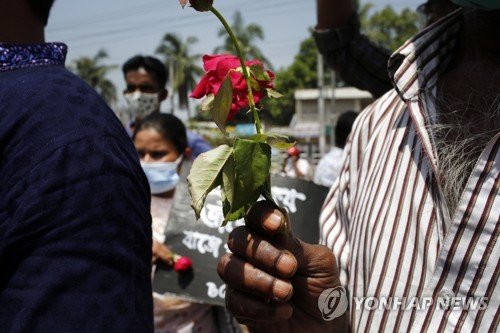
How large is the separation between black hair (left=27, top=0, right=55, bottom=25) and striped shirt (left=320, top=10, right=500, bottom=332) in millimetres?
825

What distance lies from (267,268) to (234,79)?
32 centimetres

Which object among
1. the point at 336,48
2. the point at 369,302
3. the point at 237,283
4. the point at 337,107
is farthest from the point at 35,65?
the point at 337,107

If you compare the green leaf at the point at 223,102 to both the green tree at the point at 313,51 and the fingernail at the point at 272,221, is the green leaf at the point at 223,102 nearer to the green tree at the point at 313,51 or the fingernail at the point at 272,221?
the fingernail at the point at 272,221

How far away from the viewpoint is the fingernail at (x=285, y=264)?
2.98 feet

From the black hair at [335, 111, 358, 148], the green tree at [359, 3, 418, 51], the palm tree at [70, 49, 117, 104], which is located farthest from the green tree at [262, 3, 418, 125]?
the black hair at [335, 111, 358, 148]

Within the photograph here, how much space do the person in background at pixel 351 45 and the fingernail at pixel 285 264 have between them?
124 centimetres

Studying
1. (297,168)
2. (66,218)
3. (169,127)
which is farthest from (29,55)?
(297,168)

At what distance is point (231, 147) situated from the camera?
898mm

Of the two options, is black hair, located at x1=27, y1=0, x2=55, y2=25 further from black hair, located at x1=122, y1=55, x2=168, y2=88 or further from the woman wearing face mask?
black hair, located at x1=122, y1=55, x2=168, y2=88

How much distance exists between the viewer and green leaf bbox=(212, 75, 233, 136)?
0.90m

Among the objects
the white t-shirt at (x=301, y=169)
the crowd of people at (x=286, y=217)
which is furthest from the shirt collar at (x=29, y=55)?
the white t-shirt at (x=301, y=169)

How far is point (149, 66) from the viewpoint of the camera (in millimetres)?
4207

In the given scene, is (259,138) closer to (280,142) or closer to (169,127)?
(280,142)

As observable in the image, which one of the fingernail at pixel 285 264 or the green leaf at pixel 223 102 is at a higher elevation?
the green leaf at pixel 223 102
